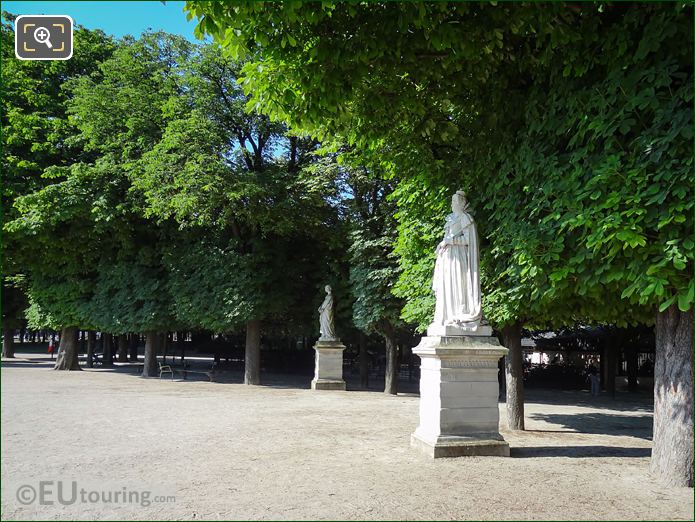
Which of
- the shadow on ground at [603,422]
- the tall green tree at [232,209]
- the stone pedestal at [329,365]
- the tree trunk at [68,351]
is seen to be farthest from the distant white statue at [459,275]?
the tree trunk at [68,351]

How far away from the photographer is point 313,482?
6691 millimetres

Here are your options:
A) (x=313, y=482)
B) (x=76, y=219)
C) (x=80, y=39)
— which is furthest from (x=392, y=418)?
(x=80, y=39)

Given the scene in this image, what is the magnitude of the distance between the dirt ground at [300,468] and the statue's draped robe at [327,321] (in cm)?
685

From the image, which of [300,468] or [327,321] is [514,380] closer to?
[300,468]

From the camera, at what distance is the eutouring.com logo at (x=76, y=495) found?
5695mm

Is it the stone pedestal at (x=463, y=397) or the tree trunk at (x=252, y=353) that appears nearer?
the stone pedestal at (x=463, y=397)

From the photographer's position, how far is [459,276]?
342 inches

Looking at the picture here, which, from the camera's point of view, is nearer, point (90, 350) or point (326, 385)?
point (326, 385)

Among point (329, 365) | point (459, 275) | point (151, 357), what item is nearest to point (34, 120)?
point (151, 357)

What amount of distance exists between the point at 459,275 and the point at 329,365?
12.4 m

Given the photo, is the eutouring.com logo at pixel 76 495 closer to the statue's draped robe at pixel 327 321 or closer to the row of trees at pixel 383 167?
the row of trees at pixel 383 167

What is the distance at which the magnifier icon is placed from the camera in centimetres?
572

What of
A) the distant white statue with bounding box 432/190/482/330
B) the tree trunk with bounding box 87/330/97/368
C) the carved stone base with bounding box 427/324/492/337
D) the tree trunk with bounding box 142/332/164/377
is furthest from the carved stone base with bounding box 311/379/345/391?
the tree trunk with bounding box 87/330/97/368

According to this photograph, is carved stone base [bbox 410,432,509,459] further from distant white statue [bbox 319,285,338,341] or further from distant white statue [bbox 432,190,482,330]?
distant white statue [bbox 319,285,338,341]
